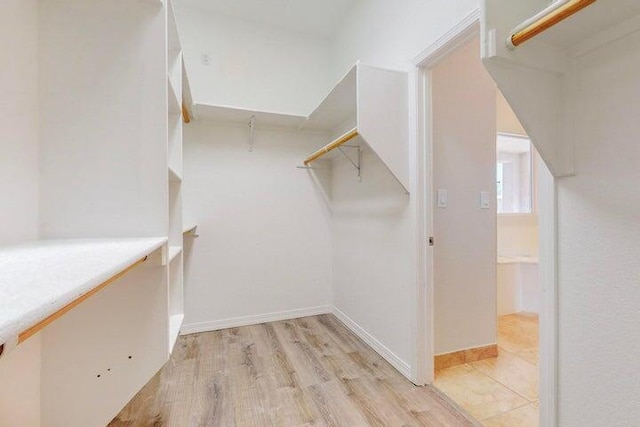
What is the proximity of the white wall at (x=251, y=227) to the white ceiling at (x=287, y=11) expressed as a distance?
0.98 meters

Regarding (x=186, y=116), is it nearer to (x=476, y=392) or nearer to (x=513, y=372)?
(x=476, y=392)

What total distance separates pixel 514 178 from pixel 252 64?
3.21 m

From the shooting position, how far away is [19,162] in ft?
2.81

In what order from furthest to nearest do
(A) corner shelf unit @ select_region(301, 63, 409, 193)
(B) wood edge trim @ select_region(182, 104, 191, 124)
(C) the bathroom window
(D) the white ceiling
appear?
(C) the bathroom window → (D) the white ceiling → (B) wood edge trim @ select_region(182, 104, 191, 124) → (A) corner shelf unit @ select_region(301, 63, 409, 193)

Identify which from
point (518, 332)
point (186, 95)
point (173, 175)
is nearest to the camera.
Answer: point (173, 175)

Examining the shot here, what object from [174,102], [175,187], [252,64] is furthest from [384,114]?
[252,64]

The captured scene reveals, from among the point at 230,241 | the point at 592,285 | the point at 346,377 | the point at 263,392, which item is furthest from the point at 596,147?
the point at 230,241

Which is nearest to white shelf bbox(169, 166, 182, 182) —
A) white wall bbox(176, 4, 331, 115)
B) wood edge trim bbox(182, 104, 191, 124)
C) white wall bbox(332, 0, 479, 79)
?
wood edge trim bbox(182, 104, 191, 124)

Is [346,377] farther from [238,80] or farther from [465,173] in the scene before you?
[238,80]

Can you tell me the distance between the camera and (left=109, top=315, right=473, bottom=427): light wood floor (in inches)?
56.1

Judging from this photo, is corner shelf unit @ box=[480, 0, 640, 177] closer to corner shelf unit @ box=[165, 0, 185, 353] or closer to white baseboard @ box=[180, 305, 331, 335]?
corner shelf unit @ box=[165, 0, 185, 353]

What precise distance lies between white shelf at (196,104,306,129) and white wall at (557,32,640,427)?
197 cm

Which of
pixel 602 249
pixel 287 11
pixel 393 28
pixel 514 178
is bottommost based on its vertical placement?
pixel 602 249

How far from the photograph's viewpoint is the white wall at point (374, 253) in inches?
71.0
